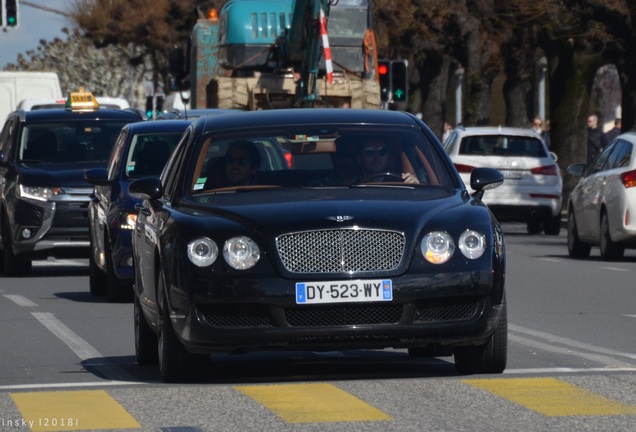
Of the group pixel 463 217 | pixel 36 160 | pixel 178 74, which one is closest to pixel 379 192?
pixel 463 217

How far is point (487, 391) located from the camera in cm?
932

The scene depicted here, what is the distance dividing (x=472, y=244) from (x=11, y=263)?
1243 centimetres

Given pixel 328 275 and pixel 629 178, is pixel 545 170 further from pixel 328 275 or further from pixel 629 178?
pixel 328 275

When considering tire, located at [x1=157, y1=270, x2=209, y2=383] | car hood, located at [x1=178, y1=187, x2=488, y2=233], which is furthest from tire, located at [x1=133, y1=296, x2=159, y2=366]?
car hood, located at [x1=178, y1=187, x2=488, y2=233]

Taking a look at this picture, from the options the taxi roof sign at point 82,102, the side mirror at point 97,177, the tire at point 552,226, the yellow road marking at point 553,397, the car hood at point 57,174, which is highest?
the taxi roof sign at point 82,102

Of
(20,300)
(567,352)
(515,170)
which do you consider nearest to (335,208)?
(567,352)

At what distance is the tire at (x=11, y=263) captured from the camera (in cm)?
2109

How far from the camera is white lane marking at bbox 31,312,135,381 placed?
1062 centimetres

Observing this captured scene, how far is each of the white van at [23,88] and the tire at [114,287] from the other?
23.1m

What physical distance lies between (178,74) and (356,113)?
951 inches

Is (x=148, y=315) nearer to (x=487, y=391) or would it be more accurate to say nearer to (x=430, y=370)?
(x=430, y=370)

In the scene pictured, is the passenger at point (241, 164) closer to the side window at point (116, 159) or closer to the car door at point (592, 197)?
the side window at point (116, 159)

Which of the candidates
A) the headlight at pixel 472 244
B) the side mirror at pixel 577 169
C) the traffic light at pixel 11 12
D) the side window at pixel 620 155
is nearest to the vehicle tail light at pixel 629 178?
the side window at pixel 620 155

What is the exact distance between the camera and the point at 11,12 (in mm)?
44938
